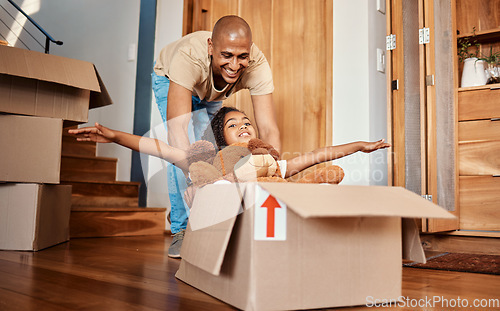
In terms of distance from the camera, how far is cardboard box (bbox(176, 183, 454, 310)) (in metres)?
0.75

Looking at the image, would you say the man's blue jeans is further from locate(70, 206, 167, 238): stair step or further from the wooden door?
locate(70, 206, 167, 238): stair step

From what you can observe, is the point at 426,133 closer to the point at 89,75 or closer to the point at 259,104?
the point at 259,104

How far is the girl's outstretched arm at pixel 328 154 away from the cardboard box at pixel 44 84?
92 centimetres

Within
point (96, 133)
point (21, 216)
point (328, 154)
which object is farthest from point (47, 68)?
point (328, 154)

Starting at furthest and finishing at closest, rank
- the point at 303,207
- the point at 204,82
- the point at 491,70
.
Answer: the point at 491,70 → the point at 204,82 → the point at 303,207

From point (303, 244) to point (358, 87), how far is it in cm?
146

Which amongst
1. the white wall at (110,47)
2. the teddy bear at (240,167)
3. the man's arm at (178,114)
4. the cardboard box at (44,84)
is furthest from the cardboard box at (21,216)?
the white wall at (110,47)

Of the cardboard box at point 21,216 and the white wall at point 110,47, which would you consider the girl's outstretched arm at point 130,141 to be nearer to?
the cardboard box at point 21,216

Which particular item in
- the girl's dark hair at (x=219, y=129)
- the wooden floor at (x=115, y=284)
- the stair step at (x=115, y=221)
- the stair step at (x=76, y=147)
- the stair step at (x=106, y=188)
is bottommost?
the wooden floor at (x=115, y=284)

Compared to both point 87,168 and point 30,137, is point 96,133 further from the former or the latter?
point 87,168

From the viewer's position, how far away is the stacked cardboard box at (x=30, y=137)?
161 centimetres

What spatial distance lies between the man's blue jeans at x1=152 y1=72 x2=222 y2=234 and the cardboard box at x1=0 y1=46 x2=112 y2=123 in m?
0.25

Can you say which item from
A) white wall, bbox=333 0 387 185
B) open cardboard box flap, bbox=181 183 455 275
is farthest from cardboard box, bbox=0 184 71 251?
white wall, bbox=333 0 387 185

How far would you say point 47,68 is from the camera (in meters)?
1.64
